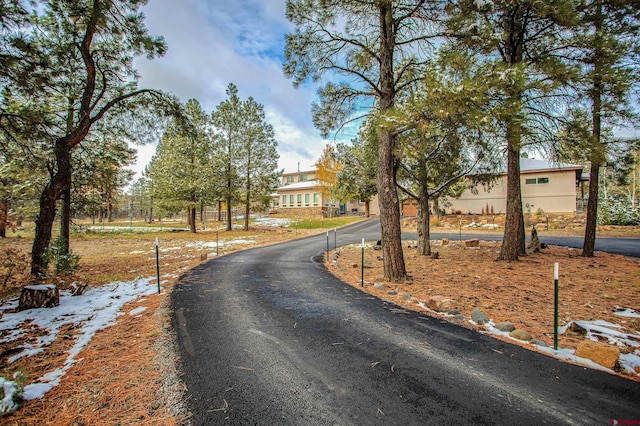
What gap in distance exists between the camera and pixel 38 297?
4.76 m

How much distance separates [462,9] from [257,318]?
730 cm

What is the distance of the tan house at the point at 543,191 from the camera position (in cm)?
2085

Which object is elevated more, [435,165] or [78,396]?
[435,165]

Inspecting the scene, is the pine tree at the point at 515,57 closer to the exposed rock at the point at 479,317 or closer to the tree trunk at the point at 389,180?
the tree trunk at the point at 389,180

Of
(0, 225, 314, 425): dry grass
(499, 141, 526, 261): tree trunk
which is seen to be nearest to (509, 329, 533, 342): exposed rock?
(0, 225, 314, 425): dry grass

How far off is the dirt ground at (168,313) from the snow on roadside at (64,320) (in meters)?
0.11

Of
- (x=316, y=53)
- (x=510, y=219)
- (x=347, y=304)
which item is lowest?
(x=347, y=304)

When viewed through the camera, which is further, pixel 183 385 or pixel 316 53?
pixel 316 53

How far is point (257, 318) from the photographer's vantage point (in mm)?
4340

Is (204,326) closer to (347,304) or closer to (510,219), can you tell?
(347,304)

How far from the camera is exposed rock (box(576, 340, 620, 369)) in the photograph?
2832 millimetres

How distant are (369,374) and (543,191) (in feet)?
84.8

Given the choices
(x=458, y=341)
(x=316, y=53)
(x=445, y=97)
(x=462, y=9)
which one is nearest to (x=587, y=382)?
(x=458, y=341)

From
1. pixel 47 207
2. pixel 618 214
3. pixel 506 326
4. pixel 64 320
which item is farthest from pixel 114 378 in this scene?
pixel 618 214
